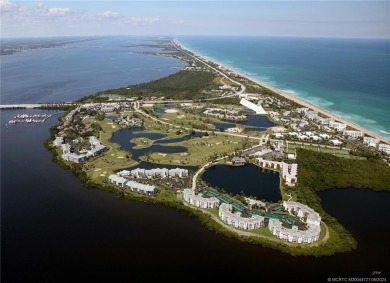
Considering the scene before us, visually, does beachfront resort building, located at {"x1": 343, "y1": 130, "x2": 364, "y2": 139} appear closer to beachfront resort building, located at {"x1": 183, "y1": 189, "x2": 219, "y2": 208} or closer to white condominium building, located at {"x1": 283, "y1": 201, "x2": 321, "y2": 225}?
white condominium building, located at {"x1": 283, "y1": 201, "x2": 321, "y2": 225}

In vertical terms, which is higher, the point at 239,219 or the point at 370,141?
the point at 370,141

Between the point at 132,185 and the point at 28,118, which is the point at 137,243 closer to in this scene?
the point at 132,185

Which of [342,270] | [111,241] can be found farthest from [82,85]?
[342,270]

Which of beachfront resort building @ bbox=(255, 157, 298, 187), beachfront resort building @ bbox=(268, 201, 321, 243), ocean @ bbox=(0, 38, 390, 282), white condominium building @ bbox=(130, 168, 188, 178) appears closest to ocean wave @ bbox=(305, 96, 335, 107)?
beachfront resort building @ bbox=(255, 157, 298, 187)

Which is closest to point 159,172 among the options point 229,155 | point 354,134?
point 229,155

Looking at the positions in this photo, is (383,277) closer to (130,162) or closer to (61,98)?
(130,162)
